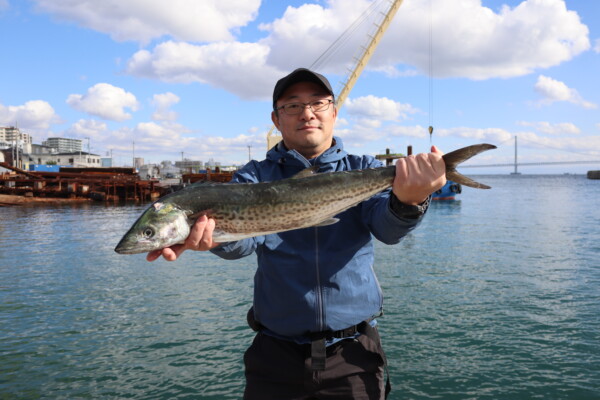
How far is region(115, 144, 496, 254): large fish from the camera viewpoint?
334cm

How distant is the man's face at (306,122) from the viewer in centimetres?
355

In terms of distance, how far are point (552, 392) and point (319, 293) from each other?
670 cm

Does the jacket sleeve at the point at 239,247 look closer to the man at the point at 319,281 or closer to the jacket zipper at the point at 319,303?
the man at the point at 319,281

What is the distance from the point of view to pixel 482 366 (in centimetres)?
849

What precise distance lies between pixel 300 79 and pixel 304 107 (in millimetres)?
263

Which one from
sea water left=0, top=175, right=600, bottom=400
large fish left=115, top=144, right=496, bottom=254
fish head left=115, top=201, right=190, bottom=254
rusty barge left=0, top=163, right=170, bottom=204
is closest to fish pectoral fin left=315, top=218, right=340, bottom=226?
large fish left=115, top=144, right=496, bottom=254

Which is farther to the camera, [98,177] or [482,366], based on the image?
[98,177]

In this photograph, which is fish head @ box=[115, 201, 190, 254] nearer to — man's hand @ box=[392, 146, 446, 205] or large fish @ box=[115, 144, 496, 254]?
large fish @ box=[115, 144, 496, 254]

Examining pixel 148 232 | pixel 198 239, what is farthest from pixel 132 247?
pixel 198 239

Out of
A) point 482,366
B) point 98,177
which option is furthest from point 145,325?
point 98,177

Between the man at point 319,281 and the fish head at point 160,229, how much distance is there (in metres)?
0.08

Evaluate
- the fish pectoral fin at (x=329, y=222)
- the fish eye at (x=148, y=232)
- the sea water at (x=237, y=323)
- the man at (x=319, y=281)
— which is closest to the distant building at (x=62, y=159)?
the sea water at (x=237, y=323)

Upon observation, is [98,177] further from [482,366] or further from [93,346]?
[482,366]

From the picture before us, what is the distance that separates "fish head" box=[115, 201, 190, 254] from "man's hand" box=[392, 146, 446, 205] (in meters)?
1.71
